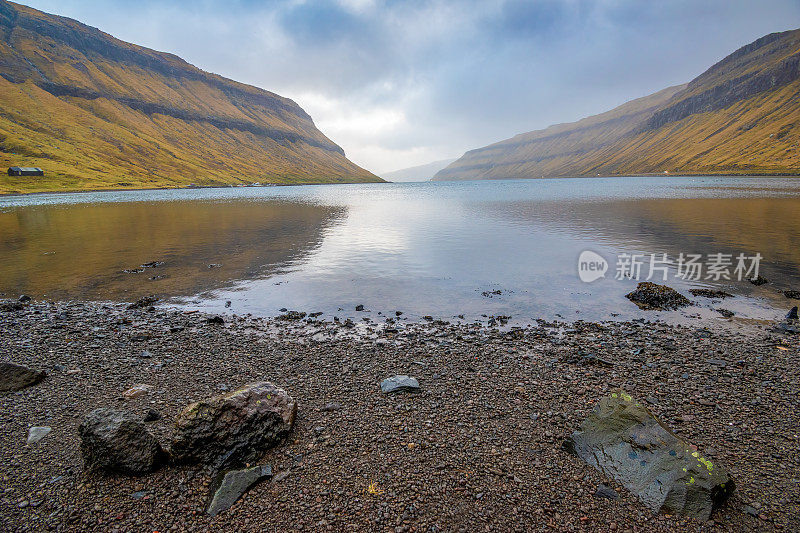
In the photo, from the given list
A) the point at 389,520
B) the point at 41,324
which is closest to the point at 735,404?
the point at 389,520

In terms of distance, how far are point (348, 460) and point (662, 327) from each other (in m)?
14.9

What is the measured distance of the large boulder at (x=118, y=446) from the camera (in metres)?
7.57

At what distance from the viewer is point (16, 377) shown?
440 inches

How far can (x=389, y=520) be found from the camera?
662 cm

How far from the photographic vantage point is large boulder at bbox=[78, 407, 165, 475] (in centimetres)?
757

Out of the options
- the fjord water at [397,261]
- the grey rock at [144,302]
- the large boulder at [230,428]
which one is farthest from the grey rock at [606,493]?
the grey rock at [144,302]

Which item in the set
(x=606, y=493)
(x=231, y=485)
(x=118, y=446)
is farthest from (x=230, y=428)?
(x=606, y=493)

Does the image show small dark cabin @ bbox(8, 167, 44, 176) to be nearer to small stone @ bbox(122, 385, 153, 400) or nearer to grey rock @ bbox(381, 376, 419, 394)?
small stone @ bbox(122, 385, 153, 400)

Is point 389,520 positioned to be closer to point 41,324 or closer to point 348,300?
point 348,300

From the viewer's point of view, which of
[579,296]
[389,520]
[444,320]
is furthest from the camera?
[579,296]

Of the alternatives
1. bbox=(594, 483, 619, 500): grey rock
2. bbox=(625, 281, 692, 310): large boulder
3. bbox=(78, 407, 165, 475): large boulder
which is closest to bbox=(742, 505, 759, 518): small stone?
bbox=(594, 483, 619, 500): grey rock

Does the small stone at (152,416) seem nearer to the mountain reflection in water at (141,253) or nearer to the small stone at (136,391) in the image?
the small stone at (136,391)

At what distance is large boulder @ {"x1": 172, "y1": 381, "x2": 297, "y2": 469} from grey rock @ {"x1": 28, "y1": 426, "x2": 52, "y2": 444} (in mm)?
3706

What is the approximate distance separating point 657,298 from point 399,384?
15.7 meters
